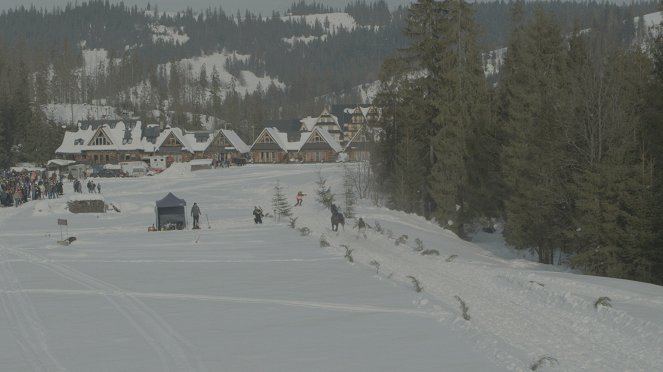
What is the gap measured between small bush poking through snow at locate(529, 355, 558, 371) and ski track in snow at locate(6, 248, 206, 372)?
4167 millimetres

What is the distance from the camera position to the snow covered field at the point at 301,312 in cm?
988

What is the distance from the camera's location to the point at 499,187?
35000 millimetres

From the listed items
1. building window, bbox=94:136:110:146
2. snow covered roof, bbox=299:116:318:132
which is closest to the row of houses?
building window, bbox=94:136:110:146

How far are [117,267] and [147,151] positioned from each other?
264 ft

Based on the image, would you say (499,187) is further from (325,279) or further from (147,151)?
(147,151)

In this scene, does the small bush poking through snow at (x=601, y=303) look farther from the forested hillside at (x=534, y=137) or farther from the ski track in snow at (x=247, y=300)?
the forested hillside at (x=534, y=137)

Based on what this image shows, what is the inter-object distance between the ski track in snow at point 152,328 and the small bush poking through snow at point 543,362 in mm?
4167

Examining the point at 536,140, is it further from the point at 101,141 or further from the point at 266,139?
the point at 101,141

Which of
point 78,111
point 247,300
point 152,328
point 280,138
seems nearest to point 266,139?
point 280,138

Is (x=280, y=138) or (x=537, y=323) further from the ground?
(x=280, y=138)

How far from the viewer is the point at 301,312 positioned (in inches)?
512

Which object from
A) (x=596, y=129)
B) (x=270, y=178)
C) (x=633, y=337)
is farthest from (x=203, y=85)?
(x=633, y=337)

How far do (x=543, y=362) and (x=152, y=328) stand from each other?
606 centimetres

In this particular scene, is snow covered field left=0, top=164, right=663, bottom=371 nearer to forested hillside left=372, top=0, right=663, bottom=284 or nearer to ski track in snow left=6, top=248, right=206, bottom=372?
ski track in snow left=6, top=248, right=206, bottom=372
